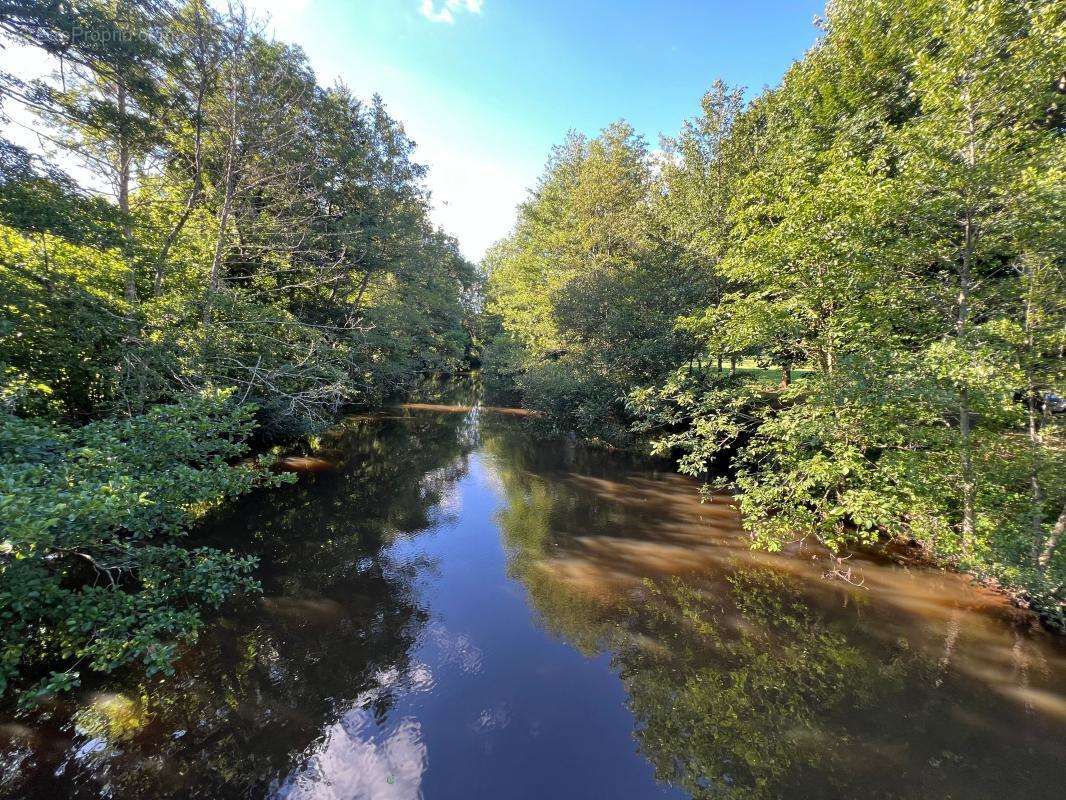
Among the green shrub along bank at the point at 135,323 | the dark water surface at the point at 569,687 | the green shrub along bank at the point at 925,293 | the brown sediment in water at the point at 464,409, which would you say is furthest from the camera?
the brown sediment in water at the point at 464,409

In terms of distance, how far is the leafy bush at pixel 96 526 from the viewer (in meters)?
3.40

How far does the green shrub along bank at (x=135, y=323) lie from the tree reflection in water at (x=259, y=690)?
699 millimetres

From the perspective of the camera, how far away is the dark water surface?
4.64 metres

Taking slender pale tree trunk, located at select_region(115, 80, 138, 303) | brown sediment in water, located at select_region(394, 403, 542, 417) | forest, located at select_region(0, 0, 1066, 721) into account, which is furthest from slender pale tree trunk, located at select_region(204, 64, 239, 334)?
brown sediment in water, located at select_region(394, 403, 542, 417)

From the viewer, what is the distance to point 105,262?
934 centimetres

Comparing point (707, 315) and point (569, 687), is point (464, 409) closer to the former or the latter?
point (707, 315)

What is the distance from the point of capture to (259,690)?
5.61 m

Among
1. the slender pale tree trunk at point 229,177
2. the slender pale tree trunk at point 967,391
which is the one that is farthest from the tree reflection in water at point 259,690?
the slender pale tree trunk at point 967,391

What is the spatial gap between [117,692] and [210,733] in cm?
156

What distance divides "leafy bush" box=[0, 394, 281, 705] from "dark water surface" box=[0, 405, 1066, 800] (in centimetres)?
113

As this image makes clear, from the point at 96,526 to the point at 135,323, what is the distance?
6.48 meters

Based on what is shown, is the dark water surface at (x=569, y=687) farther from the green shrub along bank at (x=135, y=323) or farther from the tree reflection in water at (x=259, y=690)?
the green shrub along bank at (x=135, y=323)

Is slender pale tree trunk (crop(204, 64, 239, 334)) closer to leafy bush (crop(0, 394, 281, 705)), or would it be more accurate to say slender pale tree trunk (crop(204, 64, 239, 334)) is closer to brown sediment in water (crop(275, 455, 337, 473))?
leafy bush (crop(0, 394, 281, 705))

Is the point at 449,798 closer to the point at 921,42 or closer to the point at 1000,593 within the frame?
the point at 1000,593
